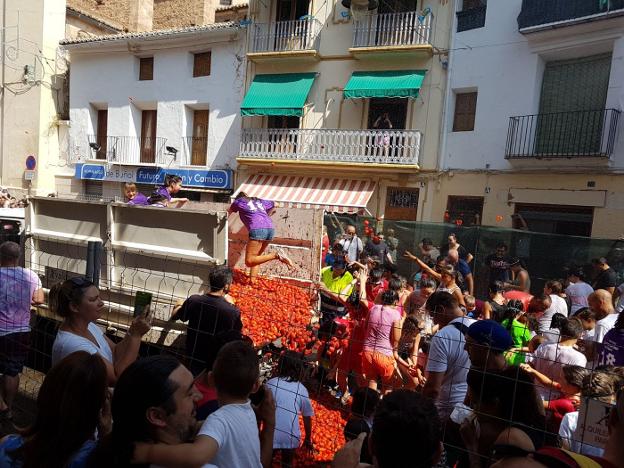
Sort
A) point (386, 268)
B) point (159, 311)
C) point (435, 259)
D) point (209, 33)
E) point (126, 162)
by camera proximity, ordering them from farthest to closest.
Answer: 1. point (126, 162)
2. point (209, 33)
3. point (435, 259)
4. point (386, 268)
5. point (159, 311)

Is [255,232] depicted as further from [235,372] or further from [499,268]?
[499,268]

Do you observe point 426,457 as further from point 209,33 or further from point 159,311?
point 209,33

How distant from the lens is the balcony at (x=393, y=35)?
14562 millimetres

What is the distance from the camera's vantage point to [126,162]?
19.2 meters

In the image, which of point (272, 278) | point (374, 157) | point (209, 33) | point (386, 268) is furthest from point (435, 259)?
point (209, 33)

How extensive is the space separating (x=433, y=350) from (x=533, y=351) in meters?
1.87

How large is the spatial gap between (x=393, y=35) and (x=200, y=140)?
852 cm

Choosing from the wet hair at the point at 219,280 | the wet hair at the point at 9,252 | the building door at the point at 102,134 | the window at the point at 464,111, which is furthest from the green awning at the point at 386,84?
the wet hair at the point at 9,252

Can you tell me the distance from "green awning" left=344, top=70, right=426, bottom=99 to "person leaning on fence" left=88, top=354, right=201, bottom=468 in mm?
14114

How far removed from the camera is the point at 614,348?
3.89 m

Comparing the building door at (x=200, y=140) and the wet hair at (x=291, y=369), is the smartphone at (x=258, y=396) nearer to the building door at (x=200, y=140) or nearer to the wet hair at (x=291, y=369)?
the wet hair at (x=291, y=369)

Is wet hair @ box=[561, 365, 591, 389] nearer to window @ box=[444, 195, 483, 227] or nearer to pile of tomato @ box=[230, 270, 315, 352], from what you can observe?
pile of tomato @ box=[230, 270, 315, 352]

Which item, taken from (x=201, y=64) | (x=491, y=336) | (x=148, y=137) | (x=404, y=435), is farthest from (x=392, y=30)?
(x=404, y=435)

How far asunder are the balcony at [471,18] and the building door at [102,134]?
50.0 ft
